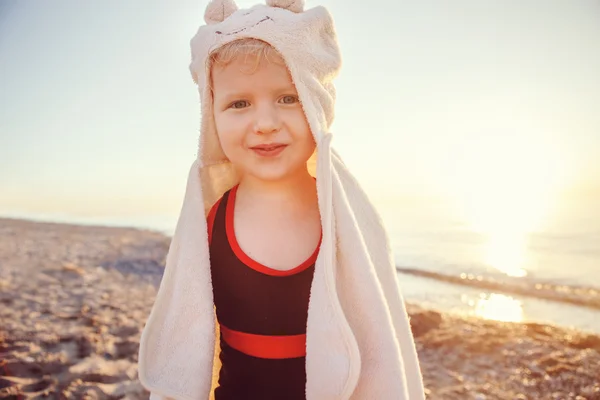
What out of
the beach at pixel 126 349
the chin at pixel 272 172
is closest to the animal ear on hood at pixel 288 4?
the chin at pixel 272 172

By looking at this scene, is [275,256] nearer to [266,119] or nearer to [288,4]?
[266,119]

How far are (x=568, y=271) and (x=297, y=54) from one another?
33.3ft

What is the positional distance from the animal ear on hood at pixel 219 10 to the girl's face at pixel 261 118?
→ 0.19 metres

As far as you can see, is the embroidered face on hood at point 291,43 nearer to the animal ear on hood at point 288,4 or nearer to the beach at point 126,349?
the animal ear on hood at point 288,4

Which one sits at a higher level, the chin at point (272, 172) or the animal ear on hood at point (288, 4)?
the animal ear on hood at point (288, 4)

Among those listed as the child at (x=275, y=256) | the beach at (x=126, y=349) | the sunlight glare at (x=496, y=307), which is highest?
the child at (x=275, y=256)

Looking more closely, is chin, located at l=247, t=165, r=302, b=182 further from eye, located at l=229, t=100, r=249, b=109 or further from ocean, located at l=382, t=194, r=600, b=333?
ocean, located at l=382, t=194, r=600, b=333

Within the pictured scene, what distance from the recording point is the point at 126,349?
10.9 feet

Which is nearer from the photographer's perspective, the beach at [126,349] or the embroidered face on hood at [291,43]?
the embroidered face on hood at [291,43]

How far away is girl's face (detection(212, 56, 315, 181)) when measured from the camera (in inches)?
53.1

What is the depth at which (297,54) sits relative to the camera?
4.32 ft

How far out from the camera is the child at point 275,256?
1.27 metres

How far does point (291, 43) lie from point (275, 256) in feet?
2.22

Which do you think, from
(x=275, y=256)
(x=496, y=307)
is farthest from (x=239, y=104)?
(x=496, y=307)
